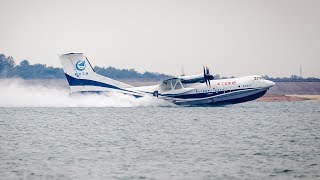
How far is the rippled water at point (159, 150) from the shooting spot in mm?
25781

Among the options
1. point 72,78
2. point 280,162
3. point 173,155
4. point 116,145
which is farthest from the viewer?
point 72,78

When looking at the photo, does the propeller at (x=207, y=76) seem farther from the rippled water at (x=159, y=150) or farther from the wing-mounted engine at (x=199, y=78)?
the rippled water at (x=159, y=150)

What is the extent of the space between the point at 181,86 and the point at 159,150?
39052 mm

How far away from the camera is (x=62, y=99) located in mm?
76625

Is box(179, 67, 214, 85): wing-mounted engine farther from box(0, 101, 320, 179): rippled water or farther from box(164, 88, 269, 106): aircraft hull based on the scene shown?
box(0, 101, 320, 179): rippled water

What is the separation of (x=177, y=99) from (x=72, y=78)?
46.6 feet

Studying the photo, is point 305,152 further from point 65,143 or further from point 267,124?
point 267,124

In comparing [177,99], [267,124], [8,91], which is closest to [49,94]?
[8,91]

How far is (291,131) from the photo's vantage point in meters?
46.1

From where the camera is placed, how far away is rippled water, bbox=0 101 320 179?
2578cm

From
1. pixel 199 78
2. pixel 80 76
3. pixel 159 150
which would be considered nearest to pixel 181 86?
pixel 199 78

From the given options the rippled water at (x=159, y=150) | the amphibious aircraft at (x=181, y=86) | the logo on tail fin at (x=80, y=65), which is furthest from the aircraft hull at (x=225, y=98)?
the rippled water at (x=159, y=150)

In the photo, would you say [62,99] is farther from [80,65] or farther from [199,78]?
[199,78]

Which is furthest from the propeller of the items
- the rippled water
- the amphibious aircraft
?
the rippled water
